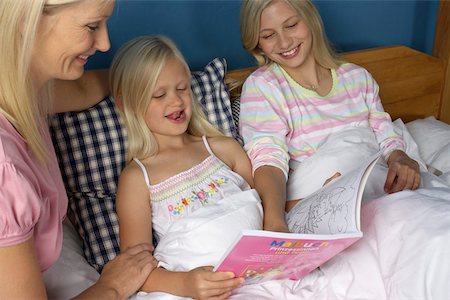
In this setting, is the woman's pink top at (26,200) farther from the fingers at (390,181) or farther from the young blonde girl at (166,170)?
the fingers at (390,181)

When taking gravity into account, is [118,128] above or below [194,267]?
above

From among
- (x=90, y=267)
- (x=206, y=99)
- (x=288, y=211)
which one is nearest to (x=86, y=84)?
(x=206, y=99)

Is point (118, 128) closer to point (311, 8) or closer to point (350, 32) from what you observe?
point (311, 8)

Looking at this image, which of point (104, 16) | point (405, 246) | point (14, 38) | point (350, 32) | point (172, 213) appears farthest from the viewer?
point (350, 32)

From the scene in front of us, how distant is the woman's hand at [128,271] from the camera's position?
1.25 metres

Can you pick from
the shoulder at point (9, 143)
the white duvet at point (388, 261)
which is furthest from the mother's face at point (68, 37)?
the white duvet at point (388, 261)

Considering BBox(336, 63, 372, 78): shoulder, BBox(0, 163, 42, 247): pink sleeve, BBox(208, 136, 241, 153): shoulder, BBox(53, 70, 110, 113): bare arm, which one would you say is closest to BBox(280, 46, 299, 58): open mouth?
BBox(336, 63, 372, 78): shoulder

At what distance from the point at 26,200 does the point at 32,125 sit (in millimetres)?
144

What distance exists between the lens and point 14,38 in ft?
3.34

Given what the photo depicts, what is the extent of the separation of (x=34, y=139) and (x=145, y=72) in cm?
44

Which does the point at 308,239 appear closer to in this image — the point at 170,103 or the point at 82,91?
the point at 170,103

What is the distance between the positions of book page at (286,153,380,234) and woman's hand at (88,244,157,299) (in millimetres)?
339

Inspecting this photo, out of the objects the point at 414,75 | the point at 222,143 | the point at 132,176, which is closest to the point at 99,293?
the point at 132,176

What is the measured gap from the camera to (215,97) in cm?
169
